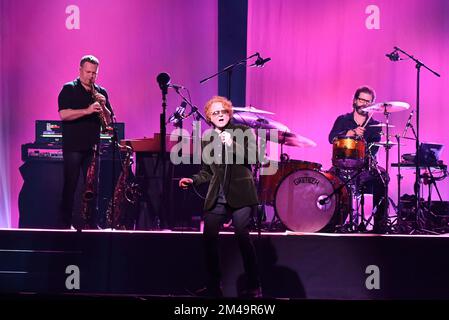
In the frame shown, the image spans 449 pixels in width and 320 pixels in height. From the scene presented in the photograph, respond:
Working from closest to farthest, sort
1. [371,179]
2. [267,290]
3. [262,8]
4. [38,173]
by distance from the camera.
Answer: [267,290], [371,179], [38,173], [262,8]

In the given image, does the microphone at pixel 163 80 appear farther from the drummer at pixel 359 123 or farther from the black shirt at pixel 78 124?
the drummer at pixel 359 123

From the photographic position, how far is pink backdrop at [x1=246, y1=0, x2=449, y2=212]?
863cm

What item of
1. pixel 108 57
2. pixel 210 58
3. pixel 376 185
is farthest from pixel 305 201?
pixel 108 57

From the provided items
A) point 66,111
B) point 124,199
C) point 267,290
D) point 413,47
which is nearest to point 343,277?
point 267,290

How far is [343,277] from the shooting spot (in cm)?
585

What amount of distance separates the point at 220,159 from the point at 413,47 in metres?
4.77

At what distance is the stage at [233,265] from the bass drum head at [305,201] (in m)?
1.16

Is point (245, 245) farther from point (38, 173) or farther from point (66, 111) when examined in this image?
point (38, 173)

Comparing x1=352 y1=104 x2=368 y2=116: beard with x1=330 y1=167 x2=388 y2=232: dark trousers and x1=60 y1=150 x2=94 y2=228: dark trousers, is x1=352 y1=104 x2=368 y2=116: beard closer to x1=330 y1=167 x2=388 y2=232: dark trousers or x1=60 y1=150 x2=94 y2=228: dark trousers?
x1=330 y1=167 x2=388 y2=232: dark trousers

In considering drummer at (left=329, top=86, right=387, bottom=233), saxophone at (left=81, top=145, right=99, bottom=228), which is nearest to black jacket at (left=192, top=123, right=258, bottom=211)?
saxophone at (left=81, top=145, right=99, bottom=228)

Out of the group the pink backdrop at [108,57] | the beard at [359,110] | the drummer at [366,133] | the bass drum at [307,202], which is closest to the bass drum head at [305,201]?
the bass drum at [307,202]

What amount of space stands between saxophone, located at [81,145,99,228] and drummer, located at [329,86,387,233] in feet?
10.1

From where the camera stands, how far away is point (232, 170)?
520 centimetres

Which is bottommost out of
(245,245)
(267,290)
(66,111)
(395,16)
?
(267,290)
